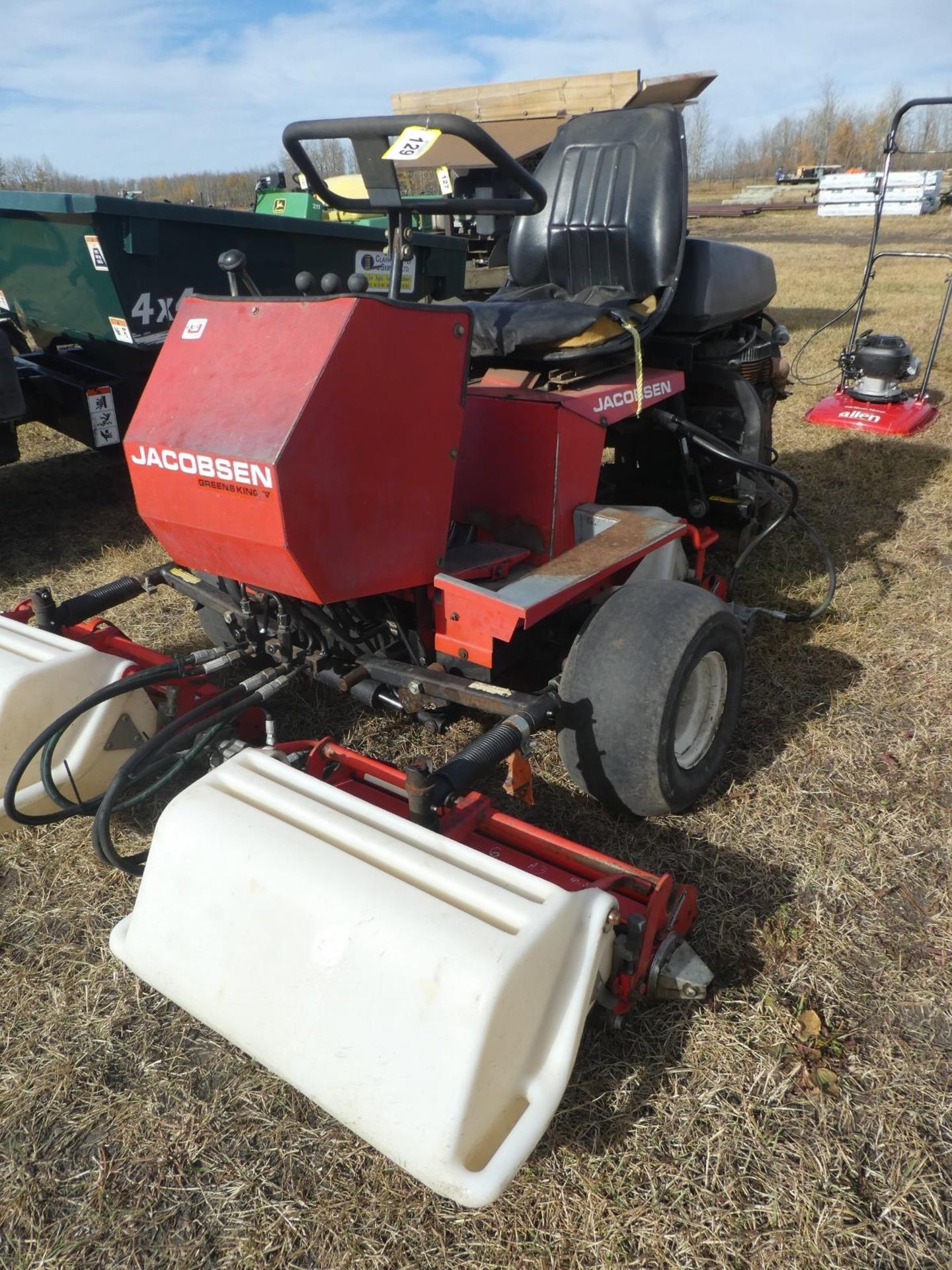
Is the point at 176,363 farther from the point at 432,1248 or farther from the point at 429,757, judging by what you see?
the point at 432,1248

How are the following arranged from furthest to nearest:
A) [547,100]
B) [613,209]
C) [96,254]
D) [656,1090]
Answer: [547,100], [96,254], [613,209], [656,1090]

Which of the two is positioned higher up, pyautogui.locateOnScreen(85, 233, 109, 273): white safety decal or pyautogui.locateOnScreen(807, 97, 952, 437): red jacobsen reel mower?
pyautogui.locateOnScreen(85, 233, 109, 273): white safety decal

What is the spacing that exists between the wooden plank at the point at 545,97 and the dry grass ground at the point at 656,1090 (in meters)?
9.11

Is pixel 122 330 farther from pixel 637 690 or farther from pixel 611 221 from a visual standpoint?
pixel 637 690

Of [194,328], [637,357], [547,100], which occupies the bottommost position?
[637,357]

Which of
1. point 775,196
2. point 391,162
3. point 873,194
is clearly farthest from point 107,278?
point 775,196

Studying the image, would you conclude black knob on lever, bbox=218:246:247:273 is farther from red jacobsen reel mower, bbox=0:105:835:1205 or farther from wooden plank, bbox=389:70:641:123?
wooden plank, bbox=389:70:641:123

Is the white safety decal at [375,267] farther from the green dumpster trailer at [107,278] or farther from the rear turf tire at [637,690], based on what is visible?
the rear turf tire at [637,690]

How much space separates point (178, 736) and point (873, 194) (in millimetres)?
28777

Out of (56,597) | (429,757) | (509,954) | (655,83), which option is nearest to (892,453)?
(429,757)

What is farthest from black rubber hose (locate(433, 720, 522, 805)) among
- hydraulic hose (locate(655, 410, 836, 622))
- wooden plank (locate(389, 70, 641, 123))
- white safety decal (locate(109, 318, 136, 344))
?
wooden plank (locate(389, 70, 641, 123))

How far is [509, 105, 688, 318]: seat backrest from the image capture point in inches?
124

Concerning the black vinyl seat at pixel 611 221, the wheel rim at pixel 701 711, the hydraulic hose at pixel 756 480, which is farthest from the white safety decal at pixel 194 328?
the hydraulic hose at pixel 756 480

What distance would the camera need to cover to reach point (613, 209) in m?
3.26
